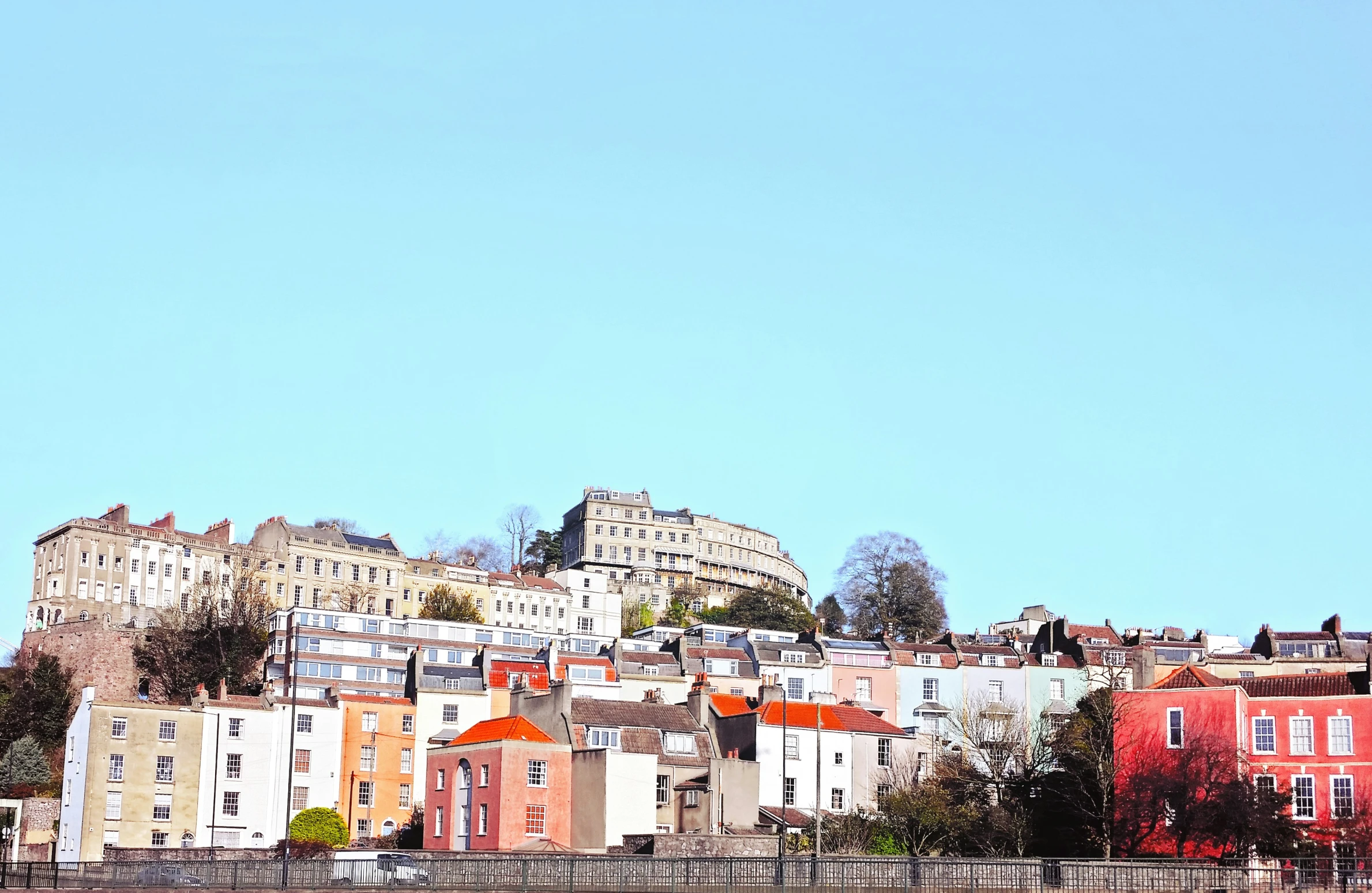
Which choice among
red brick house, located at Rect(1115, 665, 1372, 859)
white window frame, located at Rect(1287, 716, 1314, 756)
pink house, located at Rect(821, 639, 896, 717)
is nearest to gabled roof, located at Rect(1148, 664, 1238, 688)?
red brick house, located at Rect(1115, 665, 1372, 859)

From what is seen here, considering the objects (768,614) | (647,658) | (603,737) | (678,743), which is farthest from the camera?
(768,614)

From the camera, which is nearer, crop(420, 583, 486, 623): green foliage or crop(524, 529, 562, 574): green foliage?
crop(420, 583, 486, 623): green foliage

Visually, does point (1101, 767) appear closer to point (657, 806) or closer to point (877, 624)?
point (657, 806)

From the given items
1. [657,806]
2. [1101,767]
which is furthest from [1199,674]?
[657,806]

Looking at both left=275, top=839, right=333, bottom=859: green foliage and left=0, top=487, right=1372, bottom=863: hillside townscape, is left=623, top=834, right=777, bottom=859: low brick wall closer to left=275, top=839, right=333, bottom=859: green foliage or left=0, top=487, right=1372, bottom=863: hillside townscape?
left=0, top=487, right=1372, bottom=863: hillside townscape

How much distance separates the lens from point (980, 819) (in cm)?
6969

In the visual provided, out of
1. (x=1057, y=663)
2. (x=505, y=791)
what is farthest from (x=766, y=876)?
(x=1057, y=663)

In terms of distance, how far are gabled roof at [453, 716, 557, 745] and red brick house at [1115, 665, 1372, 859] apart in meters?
23.3

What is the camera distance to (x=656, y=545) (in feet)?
566

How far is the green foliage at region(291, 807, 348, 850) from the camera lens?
7519cm

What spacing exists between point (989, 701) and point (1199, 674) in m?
25.5

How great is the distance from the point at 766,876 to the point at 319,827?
35.7 metres

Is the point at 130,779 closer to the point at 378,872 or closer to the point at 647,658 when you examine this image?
the point at 647,658

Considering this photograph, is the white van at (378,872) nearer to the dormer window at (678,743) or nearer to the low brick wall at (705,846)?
the low brick wall at (705,846)
